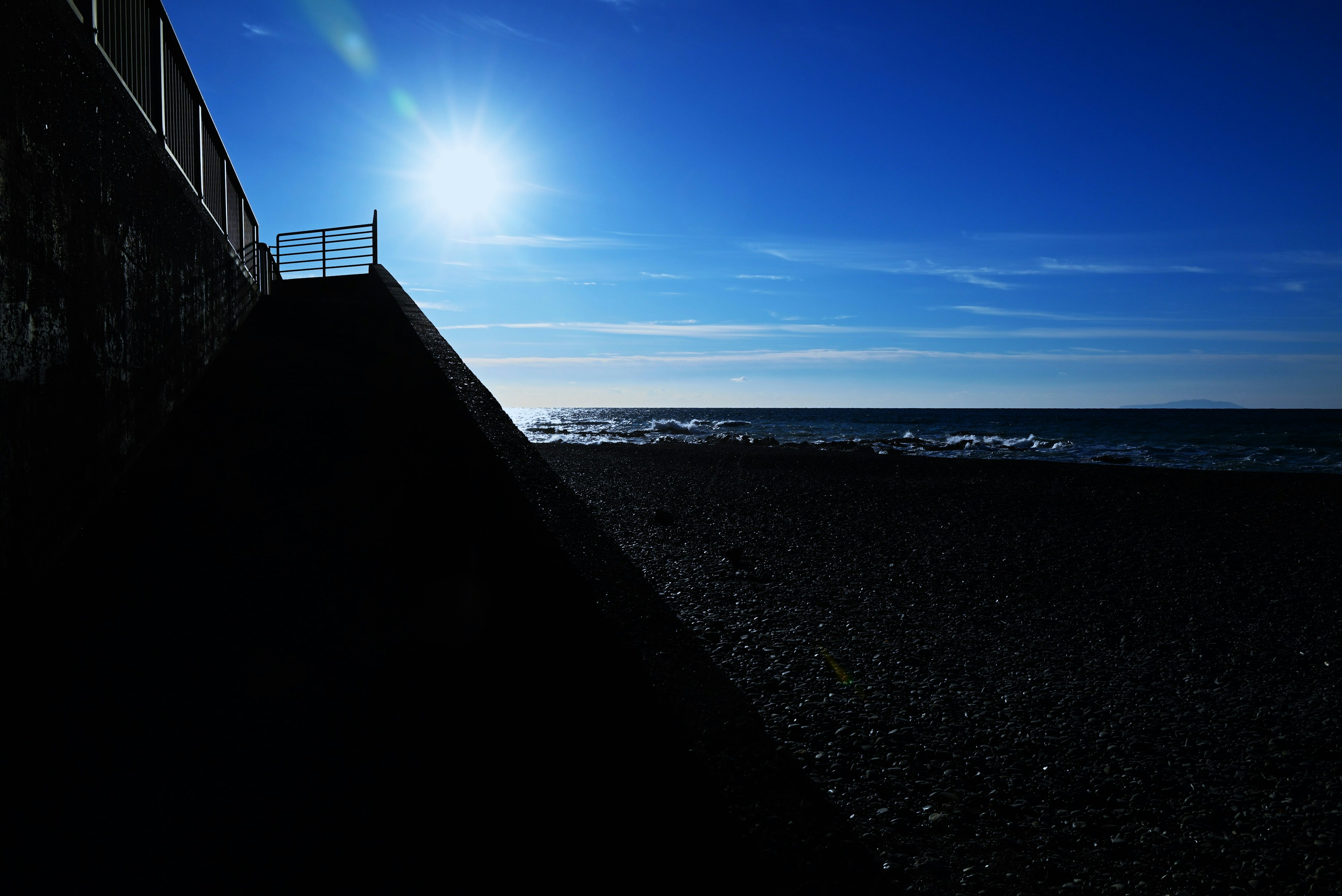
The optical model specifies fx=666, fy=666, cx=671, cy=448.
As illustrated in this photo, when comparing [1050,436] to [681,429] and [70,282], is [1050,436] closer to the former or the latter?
[681,429]

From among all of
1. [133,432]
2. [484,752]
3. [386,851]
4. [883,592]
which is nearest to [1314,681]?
[883,592]

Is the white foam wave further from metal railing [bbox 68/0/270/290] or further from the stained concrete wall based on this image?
the stained concrete wall

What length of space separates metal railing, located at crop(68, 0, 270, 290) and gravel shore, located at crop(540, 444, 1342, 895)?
5.51 m

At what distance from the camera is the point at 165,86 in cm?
612

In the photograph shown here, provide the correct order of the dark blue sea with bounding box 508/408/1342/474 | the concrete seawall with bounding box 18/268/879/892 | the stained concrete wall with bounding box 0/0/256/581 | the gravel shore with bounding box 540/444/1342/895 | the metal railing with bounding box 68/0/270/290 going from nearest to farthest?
the concrete seawall with bounding box 18/268/879/892
the gravel shore with bounding box 540/444/1342/895
the stained concrete wall with bounding box 0/0/256/581
the metal railing with bounding box 68/0/270/290
the dark blue sea with bounding box 508/408/1342/474

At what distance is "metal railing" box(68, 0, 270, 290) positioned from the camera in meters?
4.70

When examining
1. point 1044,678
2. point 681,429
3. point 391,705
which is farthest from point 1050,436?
point 391,705

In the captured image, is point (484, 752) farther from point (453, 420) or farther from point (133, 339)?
A: point (133, 339)

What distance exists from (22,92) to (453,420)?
8.16 ft

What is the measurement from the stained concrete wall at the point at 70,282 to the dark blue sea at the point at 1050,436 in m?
20.0

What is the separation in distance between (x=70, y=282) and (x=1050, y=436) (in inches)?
1556

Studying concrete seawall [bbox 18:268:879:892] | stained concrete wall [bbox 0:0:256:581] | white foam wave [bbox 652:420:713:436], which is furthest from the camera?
white foam wave [bbox 652:420:713:436]

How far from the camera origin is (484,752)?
90.8 inches

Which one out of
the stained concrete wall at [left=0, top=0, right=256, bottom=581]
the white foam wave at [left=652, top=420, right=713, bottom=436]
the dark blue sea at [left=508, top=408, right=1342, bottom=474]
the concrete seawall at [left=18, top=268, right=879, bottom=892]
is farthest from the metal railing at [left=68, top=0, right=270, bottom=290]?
the white foam wave at [left=652, top=420, right=713, bottom=436]
